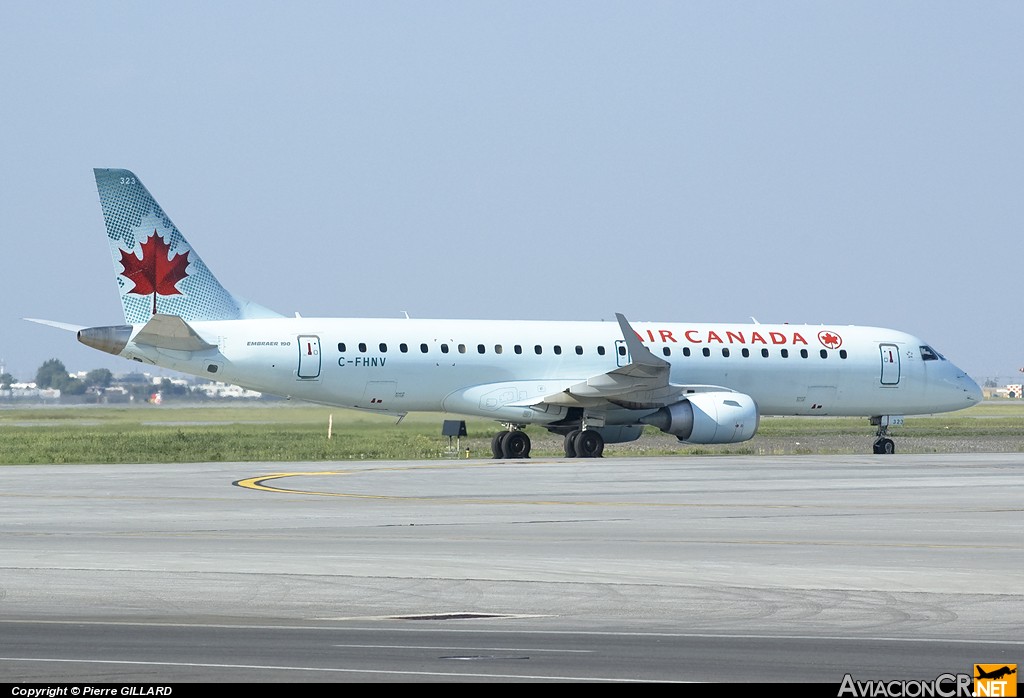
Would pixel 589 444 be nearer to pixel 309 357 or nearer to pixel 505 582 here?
pixel 309 357

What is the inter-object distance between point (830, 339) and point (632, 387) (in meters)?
7.99

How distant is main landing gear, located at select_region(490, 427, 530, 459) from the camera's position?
39.8 m

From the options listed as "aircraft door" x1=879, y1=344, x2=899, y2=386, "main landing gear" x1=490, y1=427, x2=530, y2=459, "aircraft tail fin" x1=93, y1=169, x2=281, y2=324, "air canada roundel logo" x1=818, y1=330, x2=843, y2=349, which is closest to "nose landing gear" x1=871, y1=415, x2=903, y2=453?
"aircraft door" x1=879, y1=344, x2=899, y2=386

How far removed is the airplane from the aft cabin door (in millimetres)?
25

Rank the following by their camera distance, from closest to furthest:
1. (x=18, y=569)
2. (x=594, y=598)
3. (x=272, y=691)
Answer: (x=272, y=691) < (x=594, y=598) < (x=18, y=569)

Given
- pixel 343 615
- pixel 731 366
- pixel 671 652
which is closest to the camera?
pixel 671 652

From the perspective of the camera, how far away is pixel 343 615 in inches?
467

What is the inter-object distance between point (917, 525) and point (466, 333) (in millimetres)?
20516

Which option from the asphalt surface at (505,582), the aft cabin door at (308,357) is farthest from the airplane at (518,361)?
the asphalt surface at (505,582)

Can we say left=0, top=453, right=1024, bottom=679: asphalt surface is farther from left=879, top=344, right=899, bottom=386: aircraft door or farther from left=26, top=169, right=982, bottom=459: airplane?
left=879, top=344, right=899, bottom=386: aircraft door

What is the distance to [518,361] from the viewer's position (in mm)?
39312

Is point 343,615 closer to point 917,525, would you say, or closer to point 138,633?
point 138,633

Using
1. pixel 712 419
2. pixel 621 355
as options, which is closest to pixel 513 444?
pixel 621 355

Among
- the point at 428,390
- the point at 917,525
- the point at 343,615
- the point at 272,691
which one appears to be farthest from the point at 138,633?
the point at 428,390
